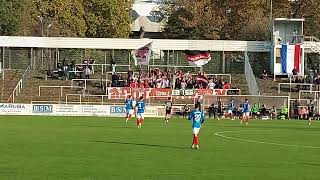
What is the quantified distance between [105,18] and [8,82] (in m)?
27.5

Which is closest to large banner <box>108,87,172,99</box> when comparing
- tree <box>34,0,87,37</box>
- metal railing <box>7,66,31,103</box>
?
metal railing <box>7,66,31,103</box>

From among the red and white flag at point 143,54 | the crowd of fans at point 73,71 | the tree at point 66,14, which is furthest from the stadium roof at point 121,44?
the tree at point 66,14

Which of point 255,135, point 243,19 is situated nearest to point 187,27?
point 243,19

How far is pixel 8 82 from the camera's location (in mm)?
72188

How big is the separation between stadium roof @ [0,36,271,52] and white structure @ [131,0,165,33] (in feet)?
184

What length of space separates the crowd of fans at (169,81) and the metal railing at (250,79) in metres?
1.75

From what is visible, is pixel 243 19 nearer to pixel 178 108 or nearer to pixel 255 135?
pixel 178 108

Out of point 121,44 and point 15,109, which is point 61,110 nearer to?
point 15,109

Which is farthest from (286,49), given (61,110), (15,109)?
(15,109)

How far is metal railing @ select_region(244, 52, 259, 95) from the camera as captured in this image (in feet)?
230

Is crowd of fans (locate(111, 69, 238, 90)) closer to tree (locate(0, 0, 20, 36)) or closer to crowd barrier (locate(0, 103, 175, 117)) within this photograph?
crowd barrier (locate(0, 103, 175, 117))

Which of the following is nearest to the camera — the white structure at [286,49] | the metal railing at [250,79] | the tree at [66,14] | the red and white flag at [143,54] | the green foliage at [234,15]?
the metal railing at [250,79]

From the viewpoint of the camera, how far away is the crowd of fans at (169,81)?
67.9 meters

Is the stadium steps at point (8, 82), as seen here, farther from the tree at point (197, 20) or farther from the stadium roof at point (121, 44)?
the tree at point (197, 20)
